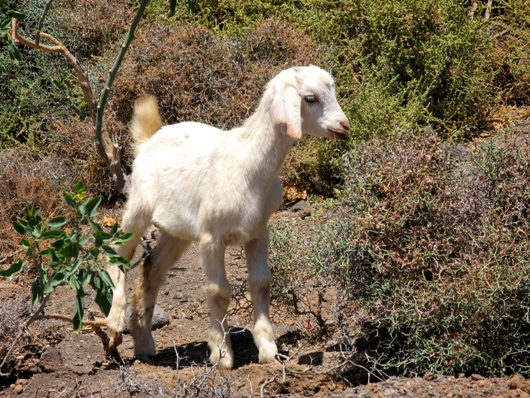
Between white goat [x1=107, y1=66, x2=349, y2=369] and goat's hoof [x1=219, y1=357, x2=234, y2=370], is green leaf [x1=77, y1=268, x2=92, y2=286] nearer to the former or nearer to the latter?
white goat [x1=107, y1=66, x2=349, y2=369]

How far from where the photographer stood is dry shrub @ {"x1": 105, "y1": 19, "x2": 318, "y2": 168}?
27.0 feet

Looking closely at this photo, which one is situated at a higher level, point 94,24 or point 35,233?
point 94,24

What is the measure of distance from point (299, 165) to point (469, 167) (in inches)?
137

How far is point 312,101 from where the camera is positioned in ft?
15.5

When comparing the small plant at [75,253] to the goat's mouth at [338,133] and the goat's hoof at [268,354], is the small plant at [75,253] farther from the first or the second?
the goat's mouth at [338,133]

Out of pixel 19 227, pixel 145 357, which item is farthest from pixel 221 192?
pixel 145 357

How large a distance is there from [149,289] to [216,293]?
3.52 feet

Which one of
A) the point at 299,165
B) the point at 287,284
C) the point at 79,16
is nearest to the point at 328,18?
the point at 299,165

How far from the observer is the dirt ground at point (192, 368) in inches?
158

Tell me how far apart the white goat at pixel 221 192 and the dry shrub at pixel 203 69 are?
2417 mm

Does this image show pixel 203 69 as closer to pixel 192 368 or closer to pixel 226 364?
pixel 226 364

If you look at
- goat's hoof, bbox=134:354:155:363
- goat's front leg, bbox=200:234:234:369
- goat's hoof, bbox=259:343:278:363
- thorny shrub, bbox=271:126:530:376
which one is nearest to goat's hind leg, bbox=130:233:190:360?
goat's hoof, bbox=134:354:155:363

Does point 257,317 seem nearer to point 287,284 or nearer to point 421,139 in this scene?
point 287,284

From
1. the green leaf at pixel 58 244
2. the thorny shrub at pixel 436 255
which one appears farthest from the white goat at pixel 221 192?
the green leaf at pixel 58 244
